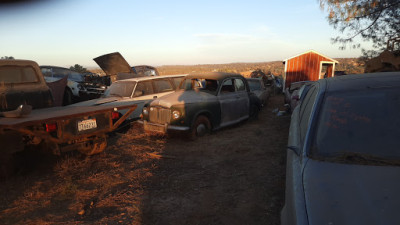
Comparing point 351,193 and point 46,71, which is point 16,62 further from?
point 46,71

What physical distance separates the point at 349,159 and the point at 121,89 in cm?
735

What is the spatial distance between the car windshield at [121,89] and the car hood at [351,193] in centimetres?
685

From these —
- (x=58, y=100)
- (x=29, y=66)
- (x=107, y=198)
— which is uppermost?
(x=29, y=66)

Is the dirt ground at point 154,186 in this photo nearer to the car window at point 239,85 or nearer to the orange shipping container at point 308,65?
the car window at point 239,85

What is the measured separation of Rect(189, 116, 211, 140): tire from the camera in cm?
644

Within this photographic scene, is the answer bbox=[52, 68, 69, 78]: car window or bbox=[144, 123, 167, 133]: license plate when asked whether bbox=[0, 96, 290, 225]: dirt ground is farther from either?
bbox=[52, 68, 69, 78]: car window

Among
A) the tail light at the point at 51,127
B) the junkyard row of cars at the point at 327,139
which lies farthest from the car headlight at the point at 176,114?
the tail light at the point at 51,127

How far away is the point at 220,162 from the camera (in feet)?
16.1

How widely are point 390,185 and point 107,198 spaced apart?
3.31 m

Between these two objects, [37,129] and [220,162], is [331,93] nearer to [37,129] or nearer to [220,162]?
[220,162]

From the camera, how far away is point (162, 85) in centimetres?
865

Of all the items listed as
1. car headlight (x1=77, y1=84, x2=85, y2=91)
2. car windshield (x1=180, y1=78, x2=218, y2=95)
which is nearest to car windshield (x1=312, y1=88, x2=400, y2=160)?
car windshield (x1=180, y1=78, x2=218, y2=95)

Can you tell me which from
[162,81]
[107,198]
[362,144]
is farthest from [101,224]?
[162,81]

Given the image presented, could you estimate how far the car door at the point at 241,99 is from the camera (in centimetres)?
766
